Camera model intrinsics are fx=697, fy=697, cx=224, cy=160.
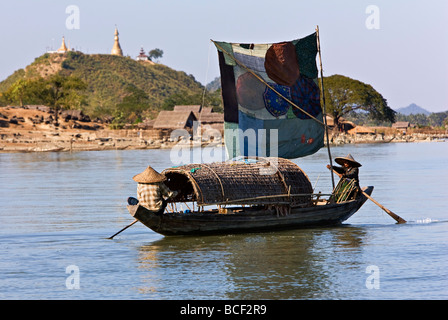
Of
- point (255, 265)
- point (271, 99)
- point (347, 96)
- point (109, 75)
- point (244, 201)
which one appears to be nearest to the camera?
point (255, 265)

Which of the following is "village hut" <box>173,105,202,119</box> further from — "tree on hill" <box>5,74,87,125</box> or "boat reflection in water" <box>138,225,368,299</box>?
"boat reflection in water" <box>138,225,368,299</box>

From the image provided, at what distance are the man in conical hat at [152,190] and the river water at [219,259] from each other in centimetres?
106

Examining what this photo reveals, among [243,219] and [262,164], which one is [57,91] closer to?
[262,164]

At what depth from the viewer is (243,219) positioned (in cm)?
1694

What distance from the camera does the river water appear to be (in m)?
12.6

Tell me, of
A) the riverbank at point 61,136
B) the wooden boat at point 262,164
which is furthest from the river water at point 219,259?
the riverbank at point 61,136

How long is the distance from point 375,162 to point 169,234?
32.4 m

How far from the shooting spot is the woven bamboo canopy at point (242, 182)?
1625 centimetres

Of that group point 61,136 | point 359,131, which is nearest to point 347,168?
point 61,136

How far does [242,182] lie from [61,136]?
178ft

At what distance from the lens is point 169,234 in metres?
16.5

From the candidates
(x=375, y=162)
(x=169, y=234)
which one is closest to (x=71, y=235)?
(x=169, y=234)
